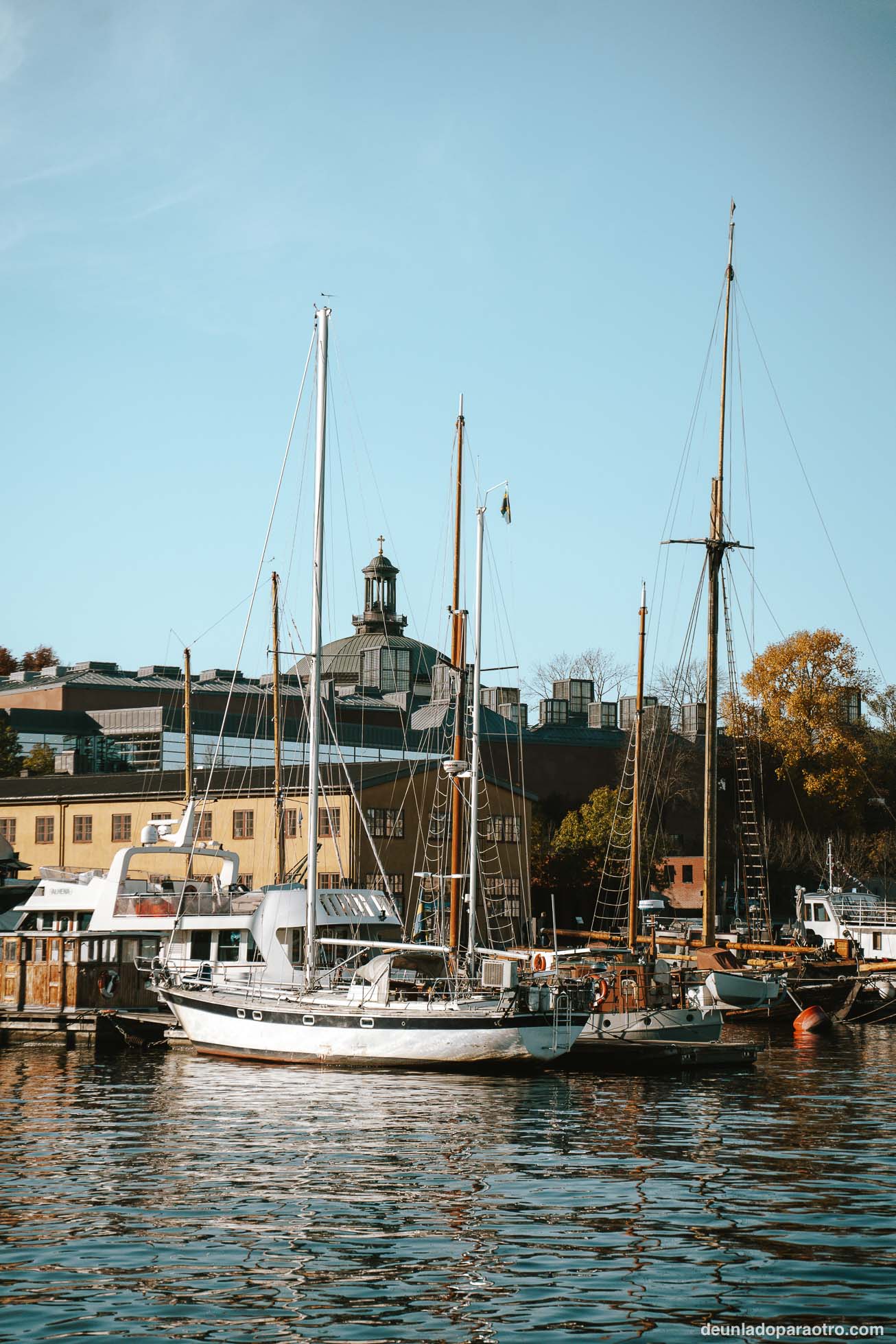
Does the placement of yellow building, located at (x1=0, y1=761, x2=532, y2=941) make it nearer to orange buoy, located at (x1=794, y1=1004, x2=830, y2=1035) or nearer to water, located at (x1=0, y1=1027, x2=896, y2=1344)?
orange buoy, located at (x1=794, y1=1004, x2=830, y2=1035)

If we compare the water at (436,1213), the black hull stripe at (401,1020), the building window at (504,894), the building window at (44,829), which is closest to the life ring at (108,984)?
the black hull stripe at (401,1020)

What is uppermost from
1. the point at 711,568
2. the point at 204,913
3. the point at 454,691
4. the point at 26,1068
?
the point at 711,568

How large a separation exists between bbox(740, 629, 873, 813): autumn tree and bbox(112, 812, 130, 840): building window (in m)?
40.1

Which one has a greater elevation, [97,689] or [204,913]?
[97,689]

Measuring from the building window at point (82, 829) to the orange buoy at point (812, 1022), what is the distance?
4008 cm

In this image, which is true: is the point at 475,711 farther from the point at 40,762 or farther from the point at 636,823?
the point at 40,762

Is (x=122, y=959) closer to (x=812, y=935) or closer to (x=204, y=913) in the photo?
(x=204, y=913)

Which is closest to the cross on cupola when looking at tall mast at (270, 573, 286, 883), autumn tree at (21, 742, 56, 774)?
autumn tree at (21, 742, 56, 774)

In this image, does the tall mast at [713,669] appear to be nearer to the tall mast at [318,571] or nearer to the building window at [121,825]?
the tall mast at [318,571]

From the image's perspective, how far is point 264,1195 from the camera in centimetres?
2086

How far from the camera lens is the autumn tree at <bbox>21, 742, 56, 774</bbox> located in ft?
314

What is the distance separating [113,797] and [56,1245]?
2378 inches

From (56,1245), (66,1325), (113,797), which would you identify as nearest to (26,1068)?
(56,1245)

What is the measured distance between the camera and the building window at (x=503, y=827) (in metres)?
75.5
